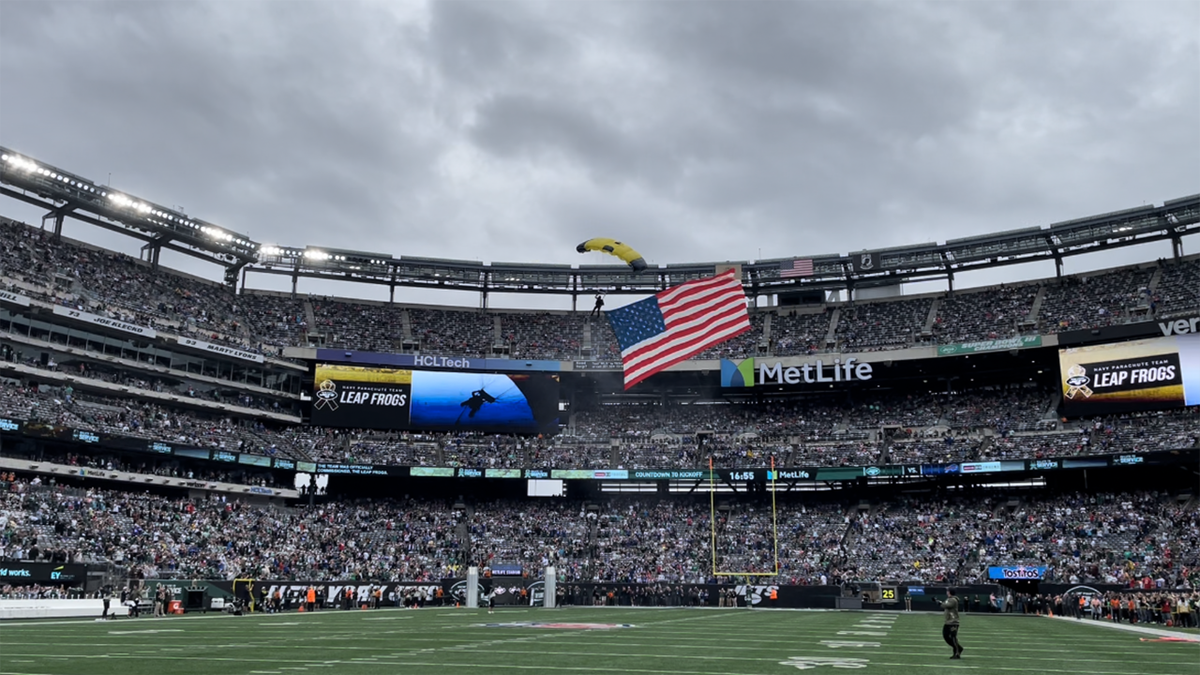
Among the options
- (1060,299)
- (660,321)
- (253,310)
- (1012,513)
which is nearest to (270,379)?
(253,310)

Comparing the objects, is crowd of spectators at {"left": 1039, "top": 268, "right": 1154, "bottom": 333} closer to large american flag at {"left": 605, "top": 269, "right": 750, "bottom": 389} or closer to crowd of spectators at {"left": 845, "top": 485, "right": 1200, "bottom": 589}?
crowd of spectators at {"left": 845, "top": 485, "right": 1200, "bottom": 589}

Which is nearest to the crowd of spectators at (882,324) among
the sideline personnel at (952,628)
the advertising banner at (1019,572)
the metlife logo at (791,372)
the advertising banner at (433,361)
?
the metlife logo at (791,372)

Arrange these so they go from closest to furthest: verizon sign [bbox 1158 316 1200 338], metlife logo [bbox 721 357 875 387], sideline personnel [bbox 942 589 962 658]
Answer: sideline personnel [bbox 942 589 962 658] < verizon sign [bbox 1158 316 1200 338] < metlife logo [bbox 721 357 875 387]

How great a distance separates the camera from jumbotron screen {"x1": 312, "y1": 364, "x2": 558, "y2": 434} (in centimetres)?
6512

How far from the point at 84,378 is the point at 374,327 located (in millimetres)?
20978

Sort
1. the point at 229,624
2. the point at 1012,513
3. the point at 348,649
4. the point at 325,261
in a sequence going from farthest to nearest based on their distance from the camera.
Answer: the point at 325,261
the point at 1012,513
the point at 229,624
the point at 348,649

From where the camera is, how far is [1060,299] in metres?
63.6

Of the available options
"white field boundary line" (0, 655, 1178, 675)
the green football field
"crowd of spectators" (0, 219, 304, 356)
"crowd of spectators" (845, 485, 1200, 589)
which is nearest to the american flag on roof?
"crowd of spectators" (845, 485, 1200, 589)

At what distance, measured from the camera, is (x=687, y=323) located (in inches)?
1452

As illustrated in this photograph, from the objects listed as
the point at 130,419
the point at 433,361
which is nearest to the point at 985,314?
the point at 433,361

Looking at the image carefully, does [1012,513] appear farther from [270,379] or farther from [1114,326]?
[270,379]

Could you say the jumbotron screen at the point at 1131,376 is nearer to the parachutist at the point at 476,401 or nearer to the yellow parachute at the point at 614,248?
the yellow parachute at the point at 614,248

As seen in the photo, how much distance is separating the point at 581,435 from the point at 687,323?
107 ft

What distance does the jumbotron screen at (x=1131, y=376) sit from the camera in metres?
54.2
